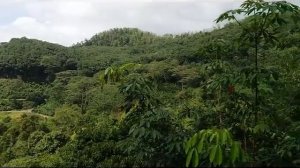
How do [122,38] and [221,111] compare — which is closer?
[221,111]

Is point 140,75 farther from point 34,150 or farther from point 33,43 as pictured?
point 33,43

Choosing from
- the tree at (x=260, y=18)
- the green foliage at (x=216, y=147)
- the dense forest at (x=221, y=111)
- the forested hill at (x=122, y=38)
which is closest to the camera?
the green foliage at (x=216, y=147)

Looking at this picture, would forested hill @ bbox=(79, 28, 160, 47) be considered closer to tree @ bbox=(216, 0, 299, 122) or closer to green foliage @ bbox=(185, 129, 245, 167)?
tree @ bbox=(216, 0, 299, 122)

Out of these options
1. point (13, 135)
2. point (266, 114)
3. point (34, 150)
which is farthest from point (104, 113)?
point (266, 114)

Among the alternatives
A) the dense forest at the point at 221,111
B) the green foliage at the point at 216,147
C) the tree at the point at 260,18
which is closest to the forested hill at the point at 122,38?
the dense forest at the point at 221,111

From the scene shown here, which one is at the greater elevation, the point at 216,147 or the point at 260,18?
the point at 260,18

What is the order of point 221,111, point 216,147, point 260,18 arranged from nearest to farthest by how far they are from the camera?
point 216,147 < point 260,18 < point 221,111

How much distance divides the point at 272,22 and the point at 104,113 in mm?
44206

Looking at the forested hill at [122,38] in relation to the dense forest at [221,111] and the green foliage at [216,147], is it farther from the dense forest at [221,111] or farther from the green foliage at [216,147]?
the green foliage at [216,147]

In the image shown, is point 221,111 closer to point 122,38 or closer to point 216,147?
point 216,147

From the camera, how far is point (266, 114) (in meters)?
3.33

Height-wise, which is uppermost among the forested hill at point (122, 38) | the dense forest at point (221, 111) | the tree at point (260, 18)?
the forested hill at point (122, 38)

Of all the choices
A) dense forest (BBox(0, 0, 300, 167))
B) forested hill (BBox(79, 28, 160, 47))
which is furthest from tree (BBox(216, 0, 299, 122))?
A: forested hill (BBox(79, 28, 160, 47))

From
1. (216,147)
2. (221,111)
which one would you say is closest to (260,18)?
(221,111)
